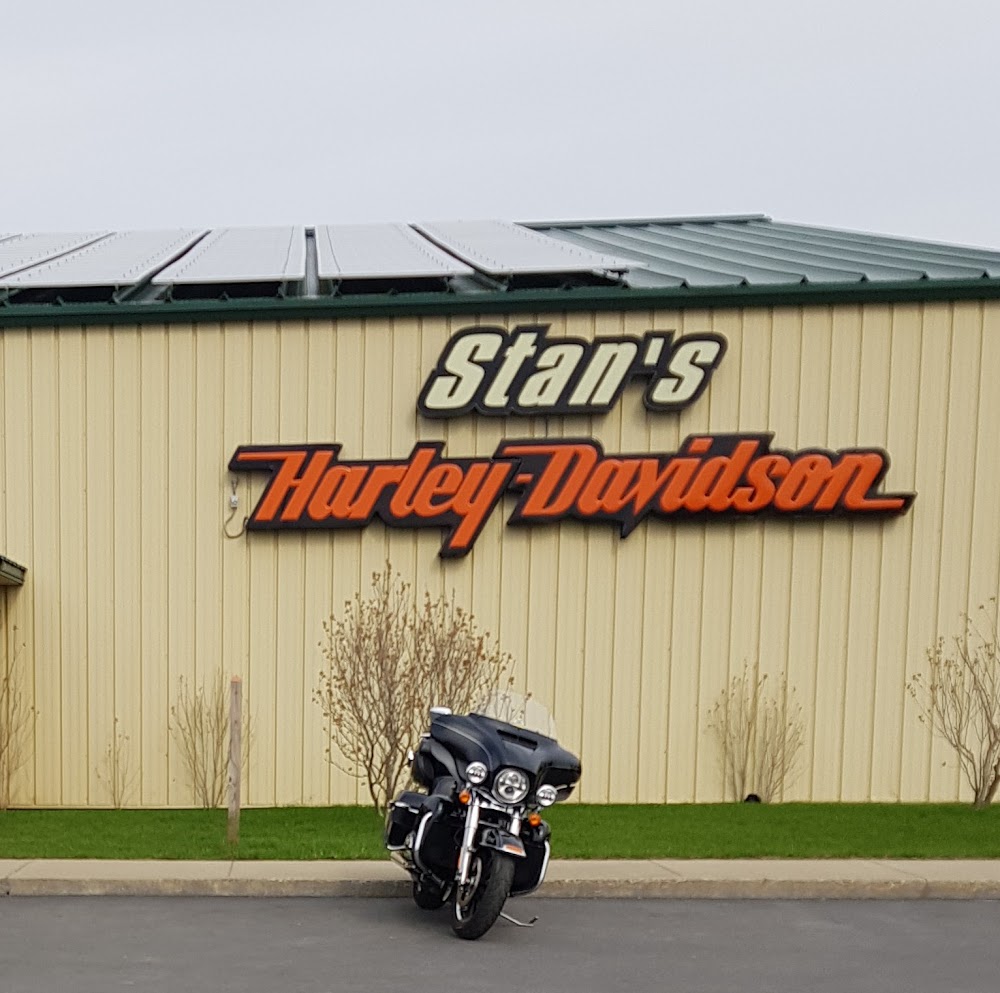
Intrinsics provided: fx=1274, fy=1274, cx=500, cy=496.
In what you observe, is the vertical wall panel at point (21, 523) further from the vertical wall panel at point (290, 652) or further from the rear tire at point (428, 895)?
the rear tire at point (428, 895)

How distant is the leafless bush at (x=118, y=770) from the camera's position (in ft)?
45.5

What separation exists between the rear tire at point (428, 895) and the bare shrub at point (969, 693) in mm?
6961

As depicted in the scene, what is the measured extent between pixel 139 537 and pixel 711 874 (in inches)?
292

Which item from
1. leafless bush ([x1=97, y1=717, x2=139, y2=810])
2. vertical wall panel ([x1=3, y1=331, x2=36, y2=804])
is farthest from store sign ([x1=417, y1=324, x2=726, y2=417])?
leafless bush ([x1=97, y1=717, x2=139, y2=810])

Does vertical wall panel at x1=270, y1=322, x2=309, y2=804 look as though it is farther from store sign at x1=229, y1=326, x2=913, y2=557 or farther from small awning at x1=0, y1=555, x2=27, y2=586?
small awning at x1=0, y1=555, x2=27, y2=586

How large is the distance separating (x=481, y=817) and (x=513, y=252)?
32.4 ft

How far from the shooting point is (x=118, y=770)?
1389 centimetres

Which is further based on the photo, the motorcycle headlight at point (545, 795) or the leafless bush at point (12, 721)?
the leafless bush at point (12, 721)

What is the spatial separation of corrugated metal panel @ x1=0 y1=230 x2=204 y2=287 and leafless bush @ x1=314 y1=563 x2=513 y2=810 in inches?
186

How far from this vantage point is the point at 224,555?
1387cm

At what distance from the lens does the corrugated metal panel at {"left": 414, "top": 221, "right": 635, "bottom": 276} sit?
47.2ft

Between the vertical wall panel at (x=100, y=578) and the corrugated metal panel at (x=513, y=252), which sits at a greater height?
the corrugated metal panel at (x=513, y=252)

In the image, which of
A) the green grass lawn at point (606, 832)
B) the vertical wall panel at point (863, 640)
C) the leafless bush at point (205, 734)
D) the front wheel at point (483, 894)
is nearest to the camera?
the front wheel at point (483, 894)

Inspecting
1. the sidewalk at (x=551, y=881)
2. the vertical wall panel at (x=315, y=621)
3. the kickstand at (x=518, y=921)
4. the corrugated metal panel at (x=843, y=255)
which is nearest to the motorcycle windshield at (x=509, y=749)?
the kickstand at (x=518, y=921)
